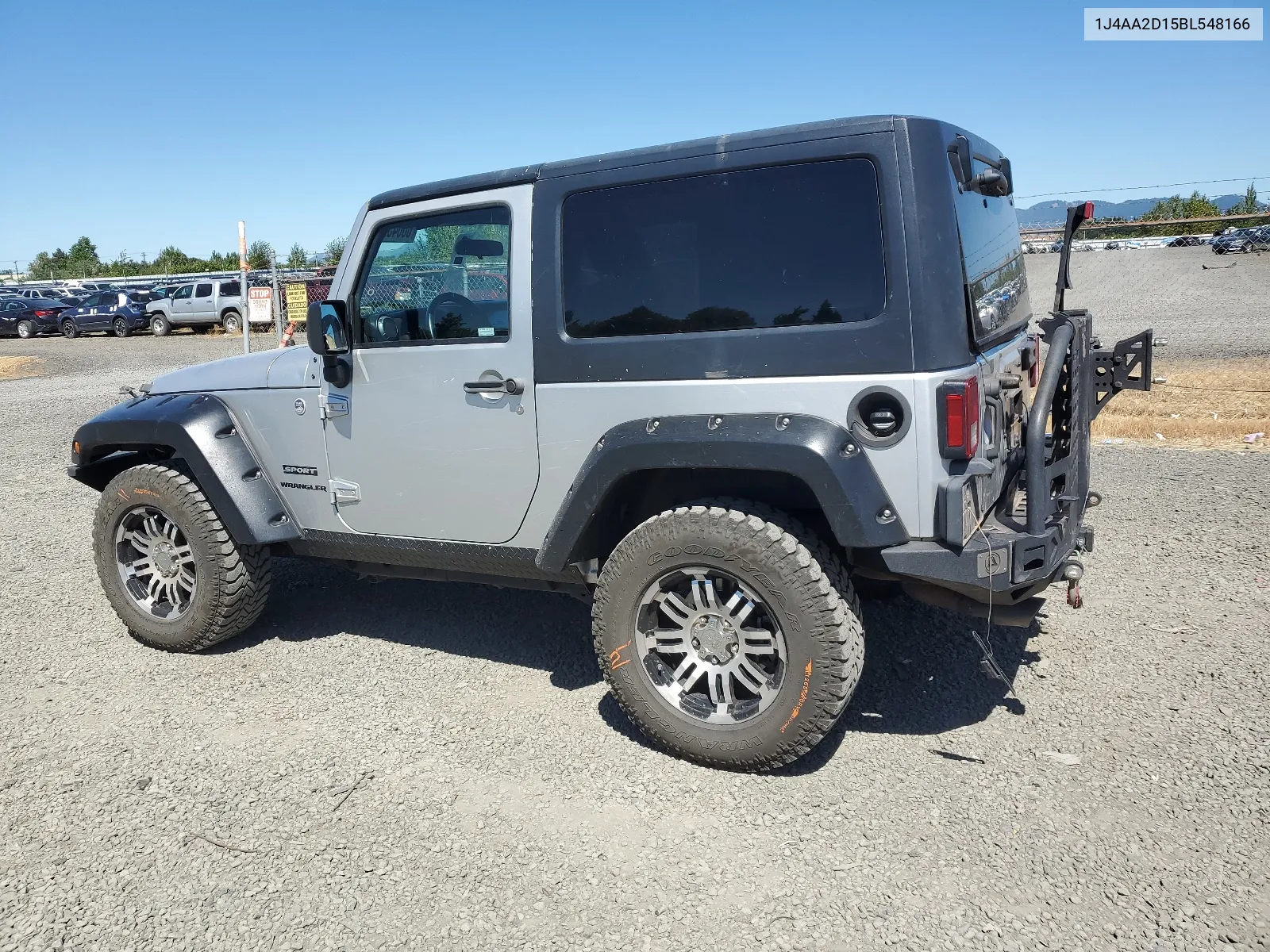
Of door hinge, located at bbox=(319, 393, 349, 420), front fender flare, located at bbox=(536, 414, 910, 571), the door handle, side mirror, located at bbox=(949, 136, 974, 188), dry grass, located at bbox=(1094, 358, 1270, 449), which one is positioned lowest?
dry grass, located at bbox=(1094, 358, 1270, 449)

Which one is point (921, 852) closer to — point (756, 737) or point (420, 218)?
point (756, 737)

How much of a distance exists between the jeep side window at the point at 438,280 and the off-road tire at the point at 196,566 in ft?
3.95

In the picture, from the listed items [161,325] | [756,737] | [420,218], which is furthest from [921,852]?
[161,325]

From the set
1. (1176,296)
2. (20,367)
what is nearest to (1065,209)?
(1176,296)

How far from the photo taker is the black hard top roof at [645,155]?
126 inches

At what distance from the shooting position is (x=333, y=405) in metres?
4.32

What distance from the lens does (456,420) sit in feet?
13.1

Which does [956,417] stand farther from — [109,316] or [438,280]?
[109,316]

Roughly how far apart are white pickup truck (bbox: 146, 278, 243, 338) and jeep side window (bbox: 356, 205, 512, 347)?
91.6ft

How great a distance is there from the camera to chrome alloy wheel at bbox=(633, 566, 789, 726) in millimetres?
3443

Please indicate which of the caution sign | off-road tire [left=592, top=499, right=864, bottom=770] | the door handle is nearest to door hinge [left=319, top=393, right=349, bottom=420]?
the door handle

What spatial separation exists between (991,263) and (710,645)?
174 centimetres

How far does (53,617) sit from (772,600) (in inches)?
164

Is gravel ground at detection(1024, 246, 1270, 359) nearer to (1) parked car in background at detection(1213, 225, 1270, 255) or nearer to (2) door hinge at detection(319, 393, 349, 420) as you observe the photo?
(1) parked car in background at detection(1213, 225, 1270, 255)
